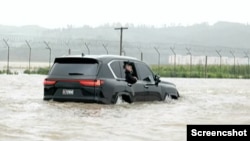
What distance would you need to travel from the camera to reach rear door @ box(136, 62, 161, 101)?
16.2 meters

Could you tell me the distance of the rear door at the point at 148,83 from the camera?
53.1 ft

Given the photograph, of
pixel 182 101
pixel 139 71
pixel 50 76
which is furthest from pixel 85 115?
pixel 182 101

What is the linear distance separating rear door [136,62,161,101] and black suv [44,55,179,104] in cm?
56

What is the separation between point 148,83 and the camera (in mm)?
16266

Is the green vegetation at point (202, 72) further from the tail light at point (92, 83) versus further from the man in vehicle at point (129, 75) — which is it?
the tail light at point (92, 83)

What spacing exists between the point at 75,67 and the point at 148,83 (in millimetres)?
2415

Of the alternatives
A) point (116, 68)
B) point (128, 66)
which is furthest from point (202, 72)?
point (116, 68)

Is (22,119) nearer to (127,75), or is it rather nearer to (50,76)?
(50,76)

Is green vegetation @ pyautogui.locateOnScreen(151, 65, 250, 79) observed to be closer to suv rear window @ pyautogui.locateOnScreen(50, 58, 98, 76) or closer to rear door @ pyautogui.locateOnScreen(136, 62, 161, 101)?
rear door @ pyautogui.locateOnScreen(136, 62, 161, 101)

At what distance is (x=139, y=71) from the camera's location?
53.2 feet

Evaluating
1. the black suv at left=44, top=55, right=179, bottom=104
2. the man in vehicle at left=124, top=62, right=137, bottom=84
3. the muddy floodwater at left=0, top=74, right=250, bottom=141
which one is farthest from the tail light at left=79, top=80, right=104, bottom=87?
the man in vehicle at left=124, top=62, right=137, bottom=84

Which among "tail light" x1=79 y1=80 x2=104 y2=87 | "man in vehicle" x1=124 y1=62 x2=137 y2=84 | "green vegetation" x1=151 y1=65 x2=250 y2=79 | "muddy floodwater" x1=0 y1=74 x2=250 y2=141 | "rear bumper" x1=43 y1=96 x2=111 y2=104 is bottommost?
"green vegetation" x1=151 y1=65 x2=250 y2=79

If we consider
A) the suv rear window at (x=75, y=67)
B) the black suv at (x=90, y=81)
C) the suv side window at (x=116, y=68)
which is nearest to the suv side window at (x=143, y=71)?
the black suv at (x=90, y=81)

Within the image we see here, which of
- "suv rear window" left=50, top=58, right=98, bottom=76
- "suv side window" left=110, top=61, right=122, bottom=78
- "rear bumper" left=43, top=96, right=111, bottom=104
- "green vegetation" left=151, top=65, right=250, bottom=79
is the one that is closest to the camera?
"rear bumper" left=43, top=96, right=111, bottom=104
